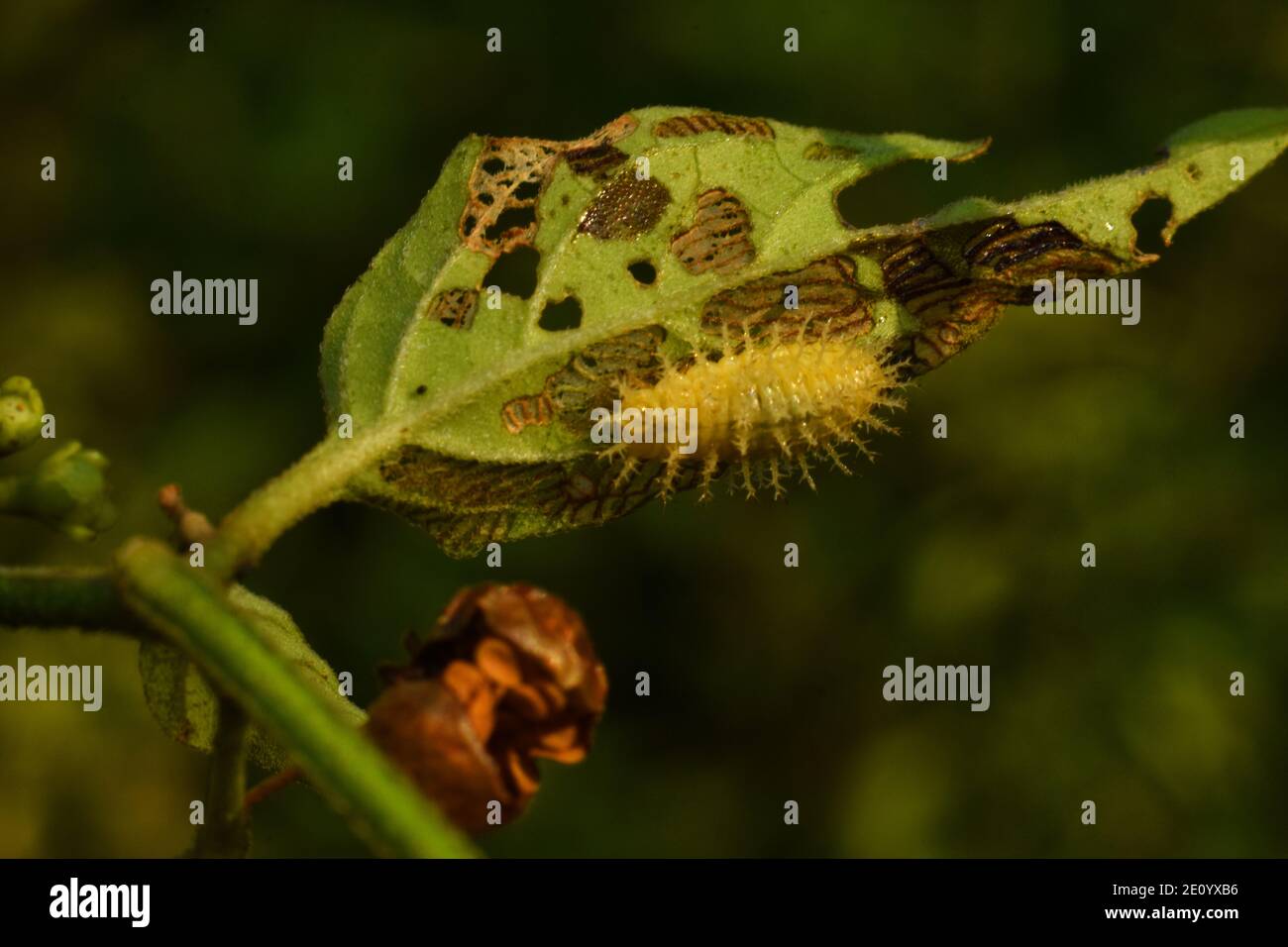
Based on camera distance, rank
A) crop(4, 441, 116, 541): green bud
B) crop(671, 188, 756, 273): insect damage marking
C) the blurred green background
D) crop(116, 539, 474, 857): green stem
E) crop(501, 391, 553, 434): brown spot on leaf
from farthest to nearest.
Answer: the blurred green background
crop(671, 188, 756, 273): insect damage marking
crop(501, 391, 553, 434): brown spot on leaf
crop(4, 441, 116, 541): green bud
crop(116, 539, 474, 857): green stem

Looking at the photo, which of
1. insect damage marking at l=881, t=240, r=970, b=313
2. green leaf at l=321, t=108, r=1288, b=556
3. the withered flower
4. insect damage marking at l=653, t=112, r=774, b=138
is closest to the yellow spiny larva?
green leaf at l=321, t=108, r=1288, b=556

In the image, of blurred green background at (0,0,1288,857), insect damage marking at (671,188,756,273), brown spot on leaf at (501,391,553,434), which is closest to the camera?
brown spot on leaf at (501,391,553,434)

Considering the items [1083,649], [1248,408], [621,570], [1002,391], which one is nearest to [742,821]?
[621,570]

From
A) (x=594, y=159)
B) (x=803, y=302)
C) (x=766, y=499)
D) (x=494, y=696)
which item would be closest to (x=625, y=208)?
(x=594, y=159)

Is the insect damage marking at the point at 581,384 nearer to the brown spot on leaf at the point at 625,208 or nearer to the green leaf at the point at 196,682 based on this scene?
the brown spot on leaf at the point at 625,208

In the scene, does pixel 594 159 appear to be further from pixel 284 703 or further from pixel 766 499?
pixel 766 499

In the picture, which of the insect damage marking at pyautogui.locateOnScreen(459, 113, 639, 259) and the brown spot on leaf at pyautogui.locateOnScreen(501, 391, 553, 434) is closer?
the brown spot on leaf at pyautogui.locateOnScreen(501, 391, 553, 434)

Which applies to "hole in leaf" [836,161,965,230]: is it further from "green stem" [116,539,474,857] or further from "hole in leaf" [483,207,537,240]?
"green stem" [116,539,474,857]
